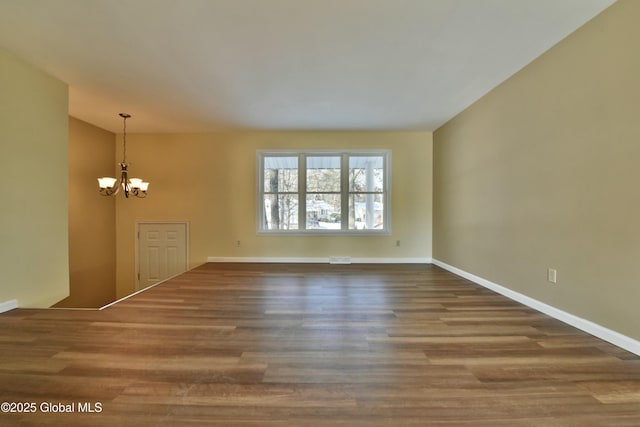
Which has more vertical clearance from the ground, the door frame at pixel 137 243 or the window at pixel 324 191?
the window at pixel 324 191

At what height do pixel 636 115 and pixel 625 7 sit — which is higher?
pixel 625 7

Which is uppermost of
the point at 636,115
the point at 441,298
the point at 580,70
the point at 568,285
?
the point at 580,70

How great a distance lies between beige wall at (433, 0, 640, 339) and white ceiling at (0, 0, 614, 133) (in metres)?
0.30

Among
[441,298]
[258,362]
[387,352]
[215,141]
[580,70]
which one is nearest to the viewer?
[258,362]

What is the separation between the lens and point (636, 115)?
189 cm

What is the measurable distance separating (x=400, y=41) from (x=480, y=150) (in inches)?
83.9

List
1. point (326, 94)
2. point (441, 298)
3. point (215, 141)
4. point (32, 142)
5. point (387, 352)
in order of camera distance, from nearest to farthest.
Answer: point (387, 352) < point (32, 142) < point (441, 298) < point (326, 94) < point (215, 141)

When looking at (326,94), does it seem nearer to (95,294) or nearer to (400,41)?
(400,41)

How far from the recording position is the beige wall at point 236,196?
5375mm

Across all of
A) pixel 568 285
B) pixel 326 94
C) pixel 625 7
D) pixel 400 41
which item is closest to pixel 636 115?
pixel 625 7

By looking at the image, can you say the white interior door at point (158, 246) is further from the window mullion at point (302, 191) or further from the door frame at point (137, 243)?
the window mullion at point (302, 191)

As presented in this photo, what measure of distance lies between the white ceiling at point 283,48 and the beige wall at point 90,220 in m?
0.93

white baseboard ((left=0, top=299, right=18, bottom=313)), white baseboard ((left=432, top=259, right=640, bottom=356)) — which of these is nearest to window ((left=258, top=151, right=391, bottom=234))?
white baseboard ((left=432, top=259, right=640, bottom=356))

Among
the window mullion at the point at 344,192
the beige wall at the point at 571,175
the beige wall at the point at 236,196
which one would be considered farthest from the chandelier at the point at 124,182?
the beige wall at the point at 571,175
